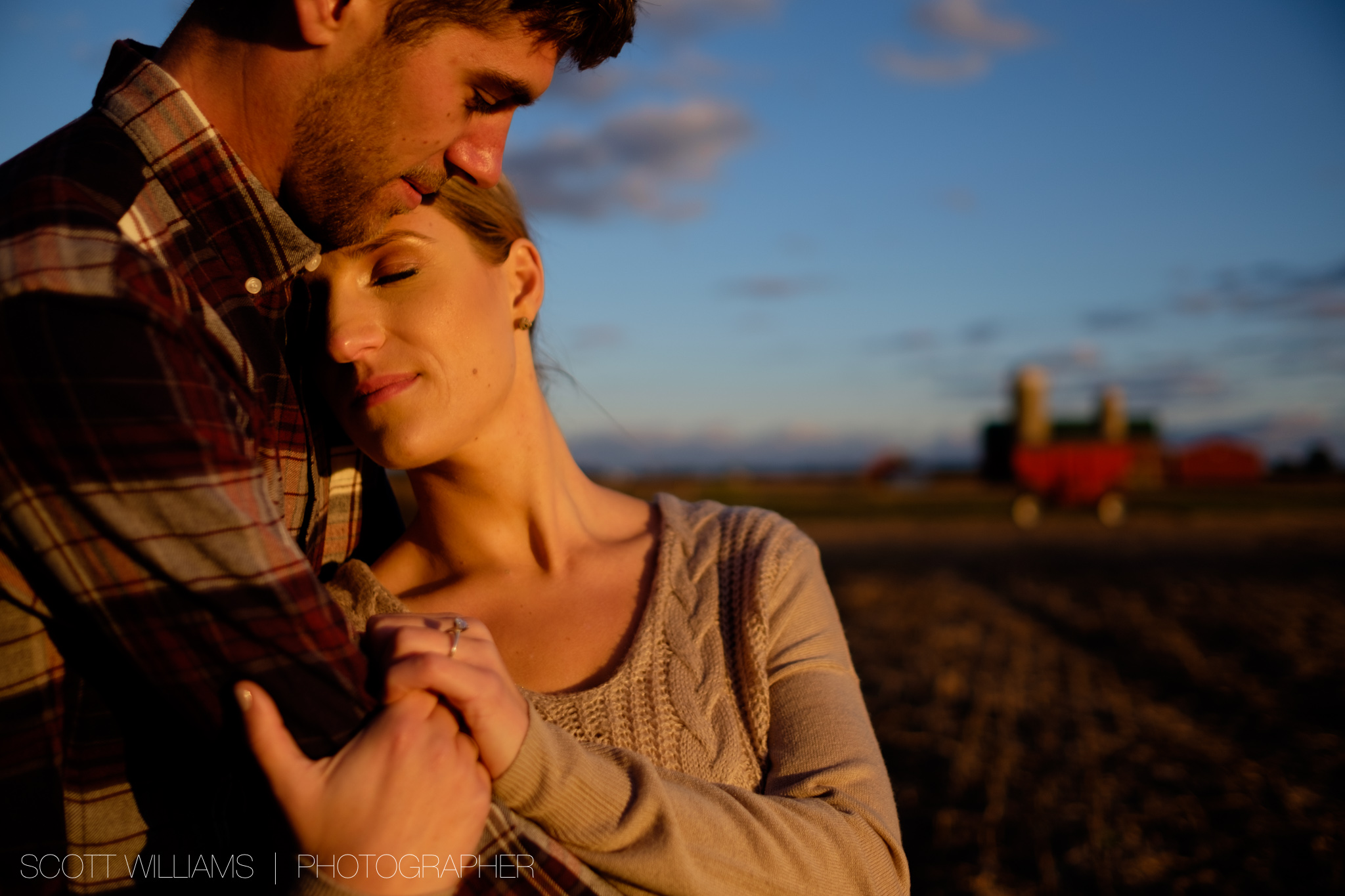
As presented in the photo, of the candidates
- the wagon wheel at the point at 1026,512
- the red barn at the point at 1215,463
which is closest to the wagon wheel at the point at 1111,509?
the wagon wheel at the point at 1026,512

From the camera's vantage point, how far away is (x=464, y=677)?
4.65 ft

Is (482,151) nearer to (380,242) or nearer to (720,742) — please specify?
(380,242)

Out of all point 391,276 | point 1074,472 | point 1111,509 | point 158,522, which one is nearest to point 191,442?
point 158,522

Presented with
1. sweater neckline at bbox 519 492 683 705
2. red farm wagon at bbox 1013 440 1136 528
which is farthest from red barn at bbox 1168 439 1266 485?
sweater neckline at bbox 519 492 683 705

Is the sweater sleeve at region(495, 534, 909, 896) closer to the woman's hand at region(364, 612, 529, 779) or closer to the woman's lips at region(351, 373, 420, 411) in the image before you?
the woman's hand at region(364, 612, 529, 779)

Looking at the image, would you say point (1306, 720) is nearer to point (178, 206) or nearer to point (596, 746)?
point (596, 746)

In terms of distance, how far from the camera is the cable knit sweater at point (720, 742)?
5.09 ft

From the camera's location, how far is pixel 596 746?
169cm

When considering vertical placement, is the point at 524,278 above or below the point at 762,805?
above

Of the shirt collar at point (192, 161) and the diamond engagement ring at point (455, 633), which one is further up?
the shirt collar at point (192, 161)

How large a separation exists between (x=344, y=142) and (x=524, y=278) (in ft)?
2.63

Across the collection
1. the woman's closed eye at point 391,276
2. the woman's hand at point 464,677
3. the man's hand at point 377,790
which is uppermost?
the woman's closed eye at point 391,276

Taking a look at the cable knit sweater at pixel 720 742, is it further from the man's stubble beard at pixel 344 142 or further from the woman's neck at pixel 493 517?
the man's stubble beard at pixel 344 142

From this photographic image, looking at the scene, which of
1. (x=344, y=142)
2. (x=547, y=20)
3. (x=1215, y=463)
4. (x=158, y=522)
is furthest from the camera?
(x=1215, y=463)
